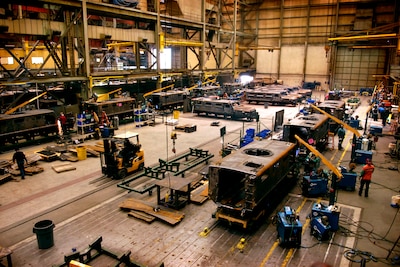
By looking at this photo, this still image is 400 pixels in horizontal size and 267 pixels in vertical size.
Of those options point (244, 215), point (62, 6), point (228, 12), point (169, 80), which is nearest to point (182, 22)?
point (169, 80)

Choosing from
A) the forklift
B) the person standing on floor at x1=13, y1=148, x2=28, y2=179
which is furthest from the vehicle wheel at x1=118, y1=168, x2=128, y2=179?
the person standing on floor at x1=13, y1=148, x2=28, y2=179

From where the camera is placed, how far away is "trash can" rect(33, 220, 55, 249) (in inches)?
329

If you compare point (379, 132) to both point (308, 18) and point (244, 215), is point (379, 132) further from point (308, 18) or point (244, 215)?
point (308, 18)

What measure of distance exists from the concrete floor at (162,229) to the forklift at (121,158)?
55 centimetres

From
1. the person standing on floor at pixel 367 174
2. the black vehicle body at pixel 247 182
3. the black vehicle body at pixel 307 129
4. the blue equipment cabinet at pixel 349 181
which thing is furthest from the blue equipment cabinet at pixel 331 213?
the black vehicle body at pixel 307 129

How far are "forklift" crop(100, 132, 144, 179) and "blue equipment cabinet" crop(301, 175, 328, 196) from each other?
298 inches

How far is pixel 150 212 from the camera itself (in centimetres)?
1025

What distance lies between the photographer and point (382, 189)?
41.1 feet

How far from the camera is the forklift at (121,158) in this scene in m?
13.4

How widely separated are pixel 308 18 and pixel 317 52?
547cm

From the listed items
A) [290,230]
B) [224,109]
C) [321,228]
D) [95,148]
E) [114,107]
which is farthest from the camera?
[224,109]

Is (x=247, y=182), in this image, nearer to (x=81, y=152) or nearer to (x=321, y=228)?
(x=321, y=228)

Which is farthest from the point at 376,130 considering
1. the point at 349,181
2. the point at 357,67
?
the point at 357,67

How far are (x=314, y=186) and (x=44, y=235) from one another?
955cm
